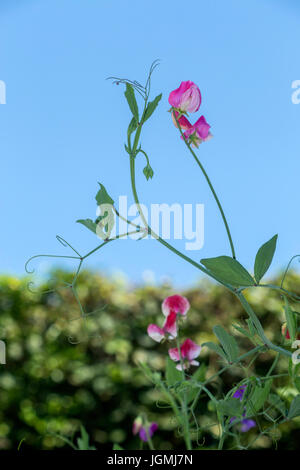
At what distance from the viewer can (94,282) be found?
3.49 metres

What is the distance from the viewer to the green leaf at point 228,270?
2.64 ft

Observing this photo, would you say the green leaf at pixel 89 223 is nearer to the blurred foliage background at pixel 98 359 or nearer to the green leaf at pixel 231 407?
the green leaf at pixel 231 407

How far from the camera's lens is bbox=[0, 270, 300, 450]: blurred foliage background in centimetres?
313

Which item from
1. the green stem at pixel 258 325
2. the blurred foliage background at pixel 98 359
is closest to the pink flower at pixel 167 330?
the green stem at pixel 258 325

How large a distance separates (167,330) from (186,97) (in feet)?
1.81

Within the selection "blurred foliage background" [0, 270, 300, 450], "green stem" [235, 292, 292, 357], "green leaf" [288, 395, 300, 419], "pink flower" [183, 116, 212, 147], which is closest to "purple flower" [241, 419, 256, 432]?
"green leaf" [288, 395, 300, 419]

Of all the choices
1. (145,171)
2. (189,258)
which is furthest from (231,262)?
(145,171)

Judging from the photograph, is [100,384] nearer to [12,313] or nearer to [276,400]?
[12,313]

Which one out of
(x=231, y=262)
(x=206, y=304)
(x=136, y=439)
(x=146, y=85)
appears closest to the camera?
(x=231, y=262)

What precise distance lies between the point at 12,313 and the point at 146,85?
268 centimetres

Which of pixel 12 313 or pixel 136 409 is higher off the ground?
pixel 12 313

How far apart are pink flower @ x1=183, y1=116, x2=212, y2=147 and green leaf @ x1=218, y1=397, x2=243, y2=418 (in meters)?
0.54

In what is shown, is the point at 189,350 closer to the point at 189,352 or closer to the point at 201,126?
the point at 189,352

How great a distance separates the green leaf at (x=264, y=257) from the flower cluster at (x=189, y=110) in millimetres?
342
